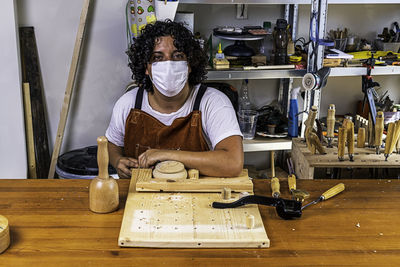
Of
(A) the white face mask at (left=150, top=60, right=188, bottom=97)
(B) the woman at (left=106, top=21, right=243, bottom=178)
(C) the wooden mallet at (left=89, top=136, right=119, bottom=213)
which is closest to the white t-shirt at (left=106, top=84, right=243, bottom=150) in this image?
(B) the woman at (left=106, top=21, right=243, bottom=178)

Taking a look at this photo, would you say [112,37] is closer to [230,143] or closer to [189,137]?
[189,137]

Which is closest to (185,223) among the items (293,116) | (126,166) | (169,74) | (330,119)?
(126,166)

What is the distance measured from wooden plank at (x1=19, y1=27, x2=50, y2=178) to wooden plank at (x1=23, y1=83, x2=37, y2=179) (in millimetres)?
48

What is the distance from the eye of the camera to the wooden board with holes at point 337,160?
106 inches

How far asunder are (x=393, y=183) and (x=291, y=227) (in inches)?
24.6

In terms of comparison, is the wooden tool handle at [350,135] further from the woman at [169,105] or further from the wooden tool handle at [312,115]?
the woman at [169,105]

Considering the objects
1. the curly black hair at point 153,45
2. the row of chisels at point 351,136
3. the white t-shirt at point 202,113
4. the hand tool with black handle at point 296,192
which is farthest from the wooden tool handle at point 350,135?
the curly black hair at point 153,45

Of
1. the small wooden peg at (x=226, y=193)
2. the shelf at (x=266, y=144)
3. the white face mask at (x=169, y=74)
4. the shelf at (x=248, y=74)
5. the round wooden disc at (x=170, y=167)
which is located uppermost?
the white face mask at (x=169, y=74)

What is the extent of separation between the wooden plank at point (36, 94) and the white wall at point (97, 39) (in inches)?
2.1

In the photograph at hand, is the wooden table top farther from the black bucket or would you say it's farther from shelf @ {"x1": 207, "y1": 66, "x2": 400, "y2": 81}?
shelf @ {"x1": 207, "y1": 66, "x2": 400, "y2": 81}

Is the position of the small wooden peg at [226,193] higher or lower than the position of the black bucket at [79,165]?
higher

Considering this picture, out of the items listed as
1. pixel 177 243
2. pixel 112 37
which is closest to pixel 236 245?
pixel 177 243

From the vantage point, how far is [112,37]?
365 centimetres

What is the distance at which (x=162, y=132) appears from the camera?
259 cm
